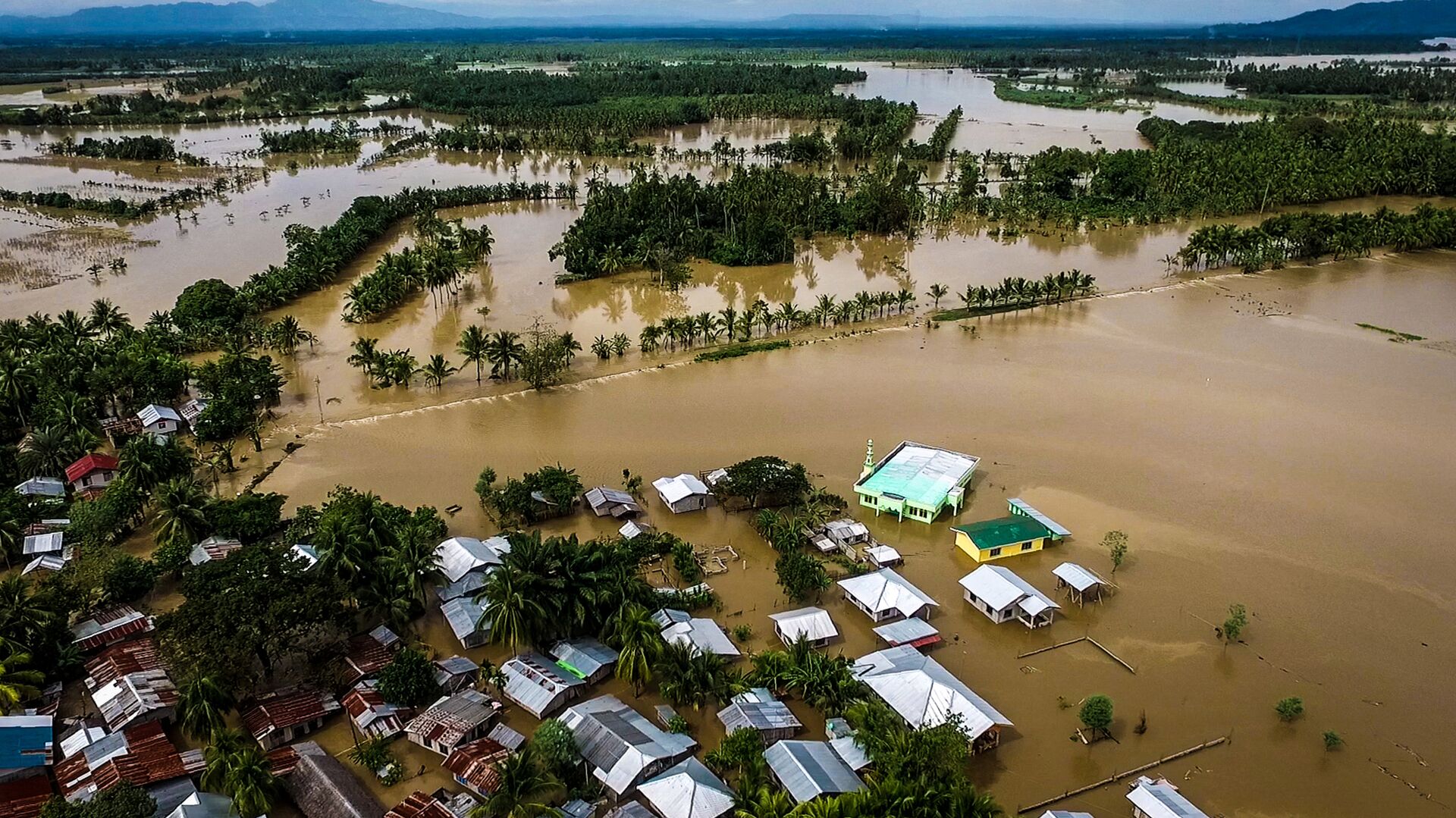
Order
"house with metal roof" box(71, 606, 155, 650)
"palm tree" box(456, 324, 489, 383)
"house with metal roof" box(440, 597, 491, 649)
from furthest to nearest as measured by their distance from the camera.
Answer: "palm tree" box(456, 324, 489, 383), "house with metal roof" box(440, 597, 491, 649), "house with metal roof" box(71, 606, 155, 650)

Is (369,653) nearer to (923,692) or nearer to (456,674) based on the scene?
(456,674)

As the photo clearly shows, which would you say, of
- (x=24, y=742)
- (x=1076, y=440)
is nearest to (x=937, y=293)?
(x=1076, y=440)

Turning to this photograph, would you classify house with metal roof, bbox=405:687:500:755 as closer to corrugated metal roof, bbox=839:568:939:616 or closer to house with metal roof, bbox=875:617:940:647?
house with metal roof, bbox=875:617:940:647

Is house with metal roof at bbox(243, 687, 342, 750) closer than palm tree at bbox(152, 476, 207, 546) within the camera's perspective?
Yes

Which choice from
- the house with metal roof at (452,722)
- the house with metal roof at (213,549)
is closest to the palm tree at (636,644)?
the house with metal roof at (452,722)

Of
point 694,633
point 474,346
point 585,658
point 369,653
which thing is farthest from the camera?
point 474,346

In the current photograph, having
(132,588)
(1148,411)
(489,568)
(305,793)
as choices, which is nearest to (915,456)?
(1148,411)

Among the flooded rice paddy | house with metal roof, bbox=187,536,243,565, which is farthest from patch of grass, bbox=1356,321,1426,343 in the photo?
house with metal roof, bbox=187,536,243,565
